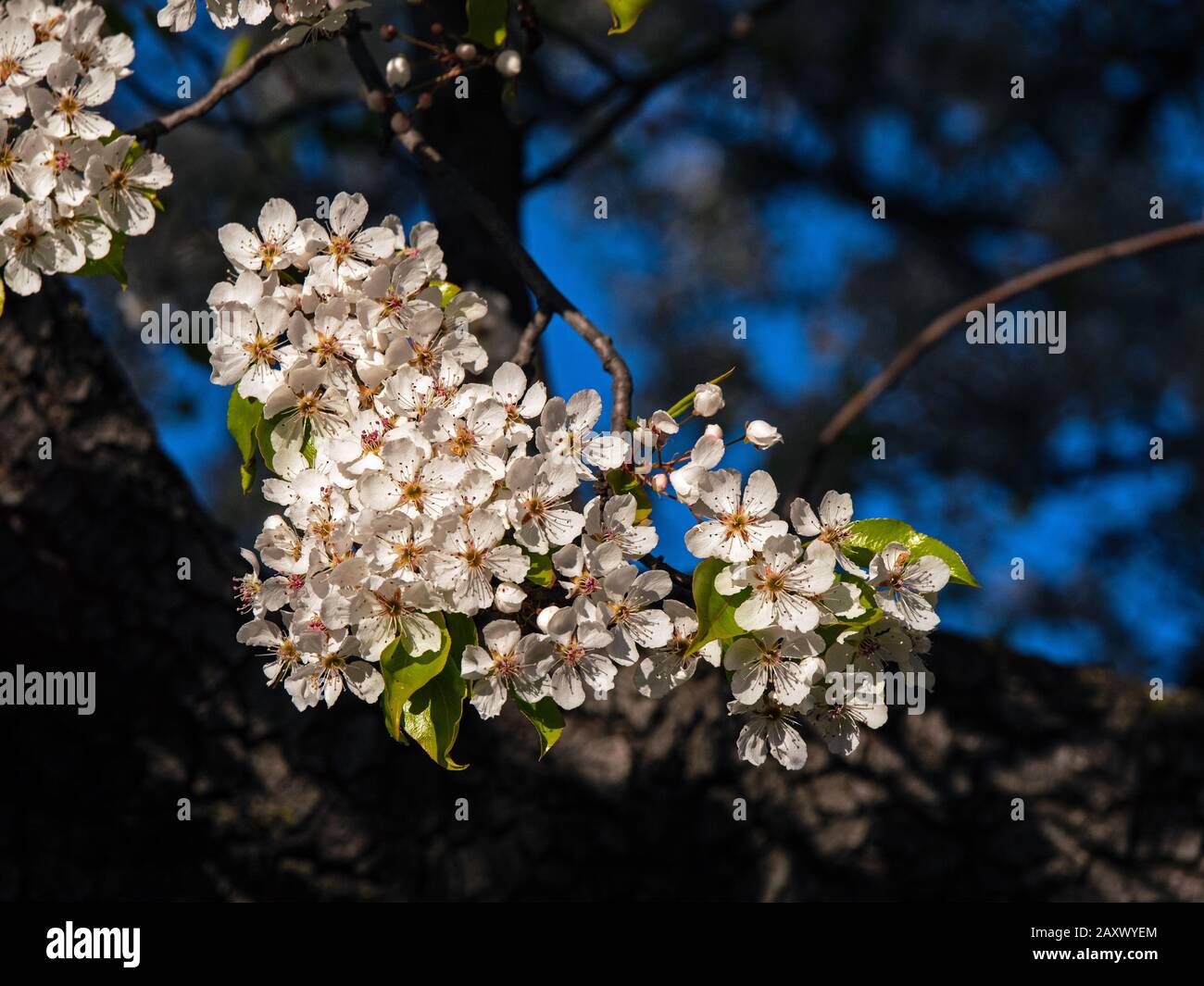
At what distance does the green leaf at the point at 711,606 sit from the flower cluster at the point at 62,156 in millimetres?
584

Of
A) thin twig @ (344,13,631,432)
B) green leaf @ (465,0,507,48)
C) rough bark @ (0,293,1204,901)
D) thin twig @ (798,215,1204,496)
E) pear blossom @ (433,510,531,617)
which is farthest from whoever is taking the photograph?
thin twig @ (798,215,1204,496)

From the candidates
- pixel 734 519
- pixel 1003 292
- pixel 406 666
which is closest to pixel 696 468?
pixel 734 519

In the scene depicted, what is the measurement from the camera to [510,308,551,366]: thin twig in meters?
1.03

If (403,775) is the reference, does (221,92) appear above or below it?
above

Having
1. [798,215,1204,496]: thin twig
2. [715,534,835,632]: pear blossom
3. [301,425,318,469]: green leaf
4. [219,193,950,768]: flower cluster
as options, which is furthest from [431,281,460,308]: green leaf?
[798,215,1204,496]: thin twig

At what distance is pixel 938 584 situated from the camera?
2.81ft

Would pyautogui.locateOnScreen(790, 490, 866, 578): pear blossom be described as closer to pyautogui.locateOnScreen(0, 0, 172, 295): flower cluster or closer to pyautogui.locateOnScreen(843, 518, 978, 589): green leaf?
pyautogui.locateOnScreen(843, 518, 978, 589): green leaf

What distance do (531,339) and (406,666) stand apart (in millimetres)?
345

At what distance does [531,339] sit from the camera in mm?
1044

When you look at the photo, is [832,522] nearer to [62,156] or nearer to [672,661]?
[672,661]

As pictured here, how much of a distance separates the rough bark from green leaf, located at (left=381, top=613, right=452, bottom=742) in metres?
0.87

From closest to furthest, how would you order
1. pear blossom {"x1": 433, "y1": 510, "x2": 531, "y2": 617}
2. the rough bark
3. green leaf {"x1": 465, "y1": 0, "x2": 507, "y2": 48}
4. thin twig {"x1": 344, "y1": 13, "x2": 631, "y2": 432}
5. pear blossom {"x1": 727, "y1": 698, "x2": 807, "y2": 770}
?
1. pear blossom {"x1": 433, "y1": 510, "x2": 531, "y2": 617}
2. pear blossom {"x1": 727, "y1": 698, "x2": 807, "y2": 770}
3. thin twig {"x1": 344, "y1": 13, "x2": 631, "y2": 432}
4. green leaf {"x1": 465, "y1": 0, "x2": 507, "y2": 48}
5. the rough bark

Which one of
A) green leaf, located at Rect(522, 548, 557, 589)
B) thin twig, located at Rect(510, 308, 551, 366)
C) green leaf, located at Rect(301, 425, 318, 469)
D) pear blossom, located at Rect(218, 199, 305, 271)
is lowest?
green leaf, located at Rect(522, 548, 557, 589)

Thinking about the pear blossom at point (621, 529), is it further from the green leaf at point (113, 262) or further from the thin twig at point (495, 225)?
the green leaf at point (113, 262)
